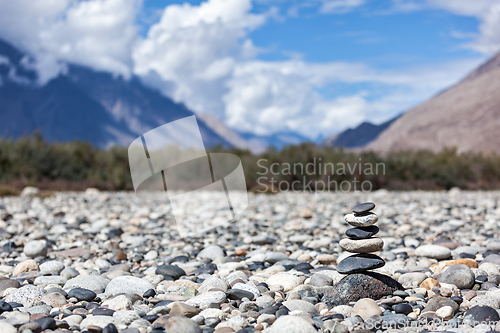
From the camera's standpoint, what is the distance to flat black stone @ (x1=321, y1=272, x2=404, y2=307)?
2525mm

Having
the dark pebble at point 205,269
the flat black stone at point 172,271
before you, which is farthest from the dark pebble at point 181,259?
the flat black stone at point 172,271

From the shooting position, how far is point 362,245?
270 centimetres

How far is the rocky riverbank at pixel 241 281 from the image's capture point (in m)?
2.17

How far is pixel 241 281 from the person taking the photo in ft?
9.60

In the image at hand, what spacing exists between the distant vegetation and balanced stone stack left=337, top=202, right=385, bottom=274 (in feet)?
32.5

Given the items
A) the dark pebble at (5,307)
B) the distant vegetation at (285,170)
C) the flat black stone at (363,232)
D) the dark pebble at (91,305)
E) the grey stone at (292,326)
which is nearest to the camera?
the grey stone at (292,326)

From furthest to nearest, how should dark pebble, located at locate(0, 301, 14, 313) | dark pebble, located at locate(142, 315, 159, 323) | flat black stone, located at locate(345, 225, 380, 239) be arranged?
1. flat black stone, located at locate(345, 225, 380, 239)
2. dark pebble, located at locate(0, 301, 14, 313)
3. dark pebble, located at locate(142, 315, 159, 323)

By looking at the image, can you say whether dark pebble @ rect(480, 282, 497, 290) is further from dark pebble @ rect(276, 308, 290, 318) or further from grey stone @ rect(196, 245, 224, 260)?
grey stone @ rect(196, 245, 224, 260)

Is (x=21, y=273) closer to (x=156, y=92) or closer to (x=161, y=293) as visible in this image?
(x=161, y=293)

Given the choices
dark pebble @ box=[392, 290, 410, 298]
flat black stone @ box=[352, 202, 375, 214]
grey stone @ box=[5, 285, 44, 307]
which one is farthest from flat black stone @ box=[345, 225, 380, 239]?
grey stone @ box=[5, 285, 44, 307]

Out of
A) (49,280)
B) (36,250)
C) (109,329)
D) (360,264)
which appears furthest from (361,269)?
(36,250)

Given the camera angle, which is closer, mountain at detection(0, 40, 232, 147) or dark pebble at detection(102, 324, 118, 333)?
dark pebble at detection(102, 324, 118, 333)

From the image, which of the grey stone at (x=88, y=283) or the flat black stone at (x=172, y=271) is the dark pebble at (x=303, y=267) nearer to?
the flat black stone at (x=172, y=271)

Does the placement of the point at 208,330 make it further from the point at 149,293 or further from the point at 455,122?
the point at 455,122
